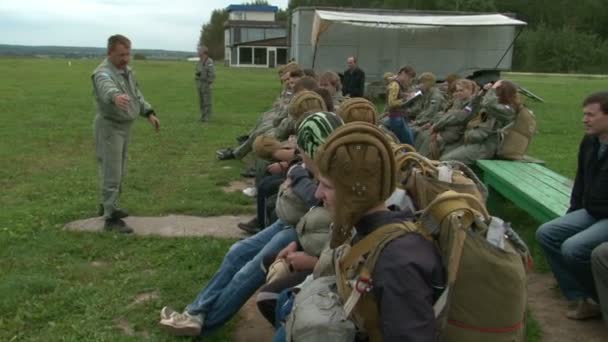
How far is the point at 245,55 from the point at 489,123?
2486 inches

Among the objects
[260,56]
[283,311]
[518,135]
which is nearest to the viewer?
[283,311]

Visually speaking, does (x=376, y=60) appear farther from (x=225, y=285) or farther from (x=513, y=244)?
(x=513, y=244)

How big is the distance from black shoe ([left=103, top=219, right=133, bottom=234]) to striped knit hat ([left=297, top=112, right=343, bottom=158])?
3.59 meters

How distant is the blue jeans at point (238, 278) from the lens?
11.8 ft

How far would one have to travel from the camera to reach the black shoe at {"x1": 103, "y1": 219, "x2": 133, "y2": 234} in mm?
6022

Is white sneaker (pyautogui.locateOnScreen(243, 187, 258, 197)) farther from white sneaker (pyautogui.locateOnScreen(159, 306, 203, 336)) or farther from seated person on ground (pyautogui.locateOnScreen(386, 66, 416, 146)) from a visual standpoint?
white sneaker (pyautogui.locateOnScreen(159, 306, 203, 336))

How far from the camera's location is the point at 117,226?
6.07 metres

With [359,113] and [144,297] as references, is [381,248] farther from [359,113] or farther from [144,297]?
[144,297]

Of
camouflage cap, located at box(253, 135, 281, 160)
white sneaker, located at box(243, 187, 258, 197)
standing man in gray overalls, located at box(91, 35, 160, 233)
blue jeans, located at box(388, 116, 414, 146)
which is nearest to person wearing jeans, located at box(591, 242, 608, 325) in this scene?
camouflage cap, located at box(253, 135, 281, 160)

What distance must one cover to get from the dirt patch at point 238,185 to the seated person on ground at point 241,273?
408 centimetres

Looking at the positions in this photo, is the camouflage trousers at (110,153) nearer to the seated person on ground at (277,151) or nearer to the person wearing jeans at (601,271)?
the seated person on ground at (277,151)

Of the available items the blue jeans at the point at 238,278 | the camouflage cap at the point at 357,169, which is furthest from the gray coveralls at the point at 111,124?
the camouflage cap at the point at 357,169

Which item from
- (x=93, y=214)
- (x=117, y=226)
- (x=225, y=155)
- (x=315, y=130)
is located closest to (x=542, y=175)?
(x=315, y=130)

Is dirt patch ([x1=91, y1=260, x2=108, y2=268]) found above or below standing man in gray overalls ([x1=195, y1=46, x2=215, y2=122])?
below
